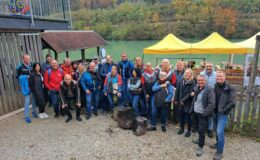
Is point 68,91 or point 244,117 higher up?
point 68,91

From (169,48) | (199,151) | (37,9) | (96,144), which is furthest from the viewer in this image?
(169,48)

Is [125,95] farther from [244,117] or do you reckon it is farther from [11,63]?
[11,63]

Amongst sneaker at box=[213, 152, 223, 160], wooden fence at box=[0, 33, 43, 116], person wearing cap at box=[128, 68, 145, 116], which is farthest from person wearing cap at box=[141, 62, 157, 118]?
wooden fence at box=[0, 33, 43, 116]

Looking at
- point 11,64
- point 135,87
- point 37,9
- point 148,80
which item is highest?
point 37,9

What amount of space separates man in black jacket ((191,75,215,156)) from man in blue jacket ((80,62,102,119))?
8.31 ft

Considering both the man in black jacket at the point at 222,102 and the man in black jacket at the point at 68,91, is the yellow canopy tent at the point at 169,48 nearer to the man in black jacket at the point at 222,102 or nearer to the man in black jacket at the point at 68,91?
the man in black jacket at the point at 68,91

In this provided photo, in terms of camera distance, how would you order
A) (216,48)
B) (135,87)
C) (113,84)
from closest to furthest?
(135,87) < (113,84) < (216,48)

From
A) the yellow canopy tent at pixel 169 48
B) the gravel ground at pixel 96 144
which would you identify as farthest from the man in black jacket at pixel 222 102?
the yellow canopy tent at pixel 169 48

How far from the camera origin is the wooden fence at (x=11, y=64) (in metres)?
5.27

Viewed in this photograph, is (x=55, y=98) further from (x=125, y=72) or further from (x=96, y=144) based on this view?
(x=125, y=72)

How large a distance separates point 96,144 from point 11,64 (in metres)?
3.51

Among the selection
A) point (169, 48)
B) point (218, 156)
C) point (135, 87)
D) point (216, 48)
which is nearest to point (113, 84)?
point (135, 87)

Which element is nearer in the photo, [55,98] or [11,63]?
[55,98]

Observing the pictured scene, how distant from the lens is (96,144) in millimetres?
3996
